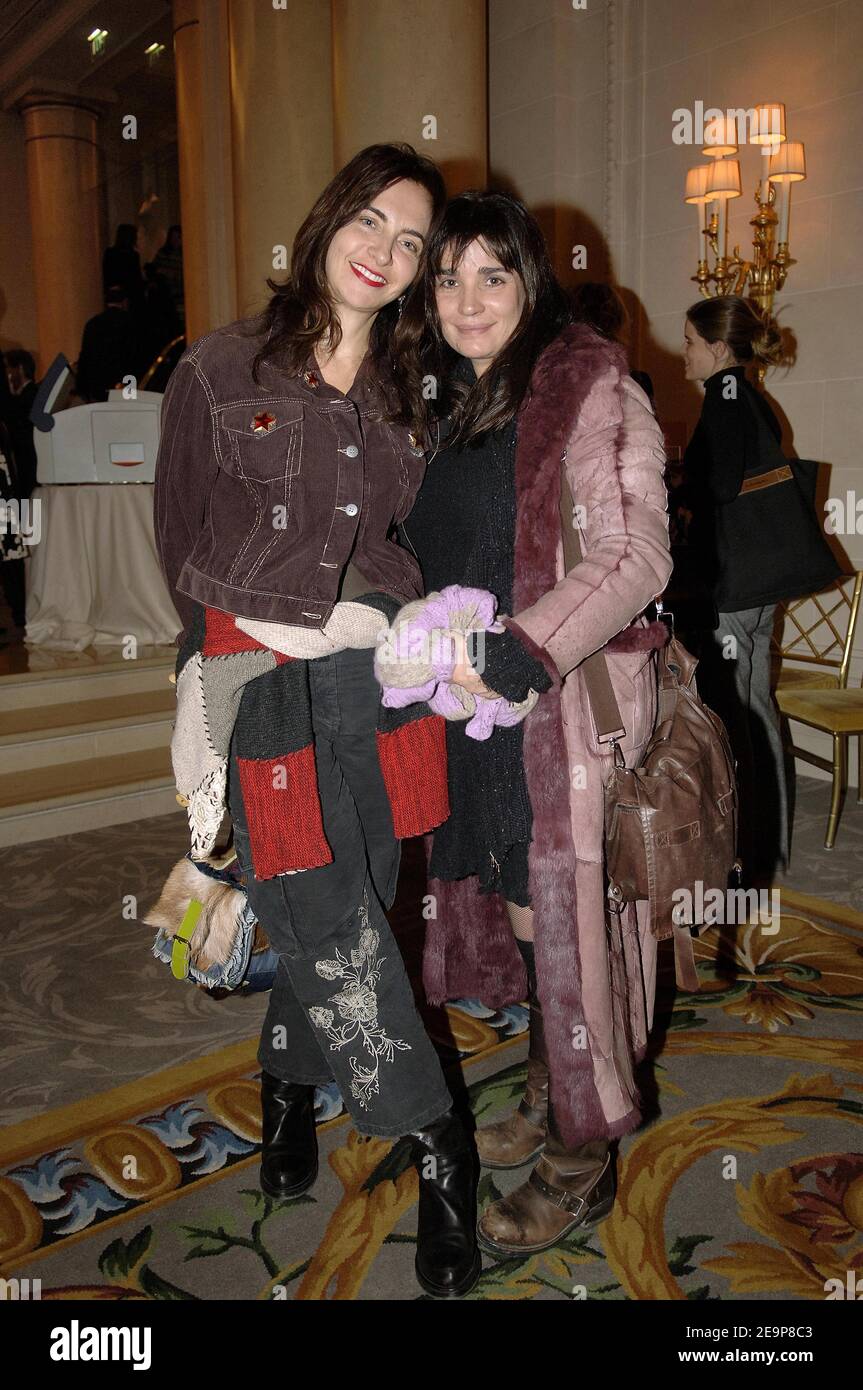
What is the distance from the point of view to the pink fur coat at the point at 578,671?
149 cm

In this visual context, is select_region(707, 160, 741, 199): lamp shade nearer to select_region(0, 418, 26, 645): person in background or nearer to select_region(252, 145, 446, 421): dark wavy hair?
select_region(252, 145, 446, 421): dark wavy hair

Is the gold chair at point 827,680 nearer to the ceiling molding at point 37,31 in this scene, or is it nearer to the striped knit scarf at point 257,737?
the striped knit scarf at point 257,737

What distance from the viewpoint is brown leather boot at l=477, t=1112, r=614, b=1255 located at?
1784 mm

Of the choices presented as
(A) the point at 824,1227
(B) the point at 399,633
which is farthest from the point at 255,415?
(A) the point at 824,1227

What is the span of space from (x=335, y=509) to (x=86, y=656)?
425 centimetres

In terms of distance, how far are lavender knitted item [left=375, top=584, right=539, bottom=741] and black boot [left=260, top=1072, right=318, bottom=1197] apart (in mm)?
930

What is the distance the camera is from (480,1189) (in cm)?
198

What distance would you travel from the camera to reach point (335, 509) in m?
1.56

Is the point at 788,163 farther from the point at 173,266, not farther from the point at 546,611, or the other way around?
the point at 173,266

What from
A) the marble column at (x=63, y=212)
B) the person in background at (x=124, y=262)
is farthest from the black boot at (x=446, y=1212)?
the marble column at (x=63, y=212)

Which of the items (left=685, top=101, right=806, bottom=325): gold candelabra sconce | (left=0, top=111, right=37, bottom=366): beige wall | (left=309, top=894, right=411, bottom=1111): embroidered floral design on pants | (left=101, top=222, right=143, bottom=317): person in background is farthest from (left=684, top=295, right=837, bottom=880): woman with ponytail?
(left=0, top=111, right=37, bottom=366): beige wall

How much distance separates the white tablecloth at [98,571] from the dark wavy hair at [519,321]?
405 centimetres

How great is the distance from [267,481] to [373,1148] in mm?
1413
